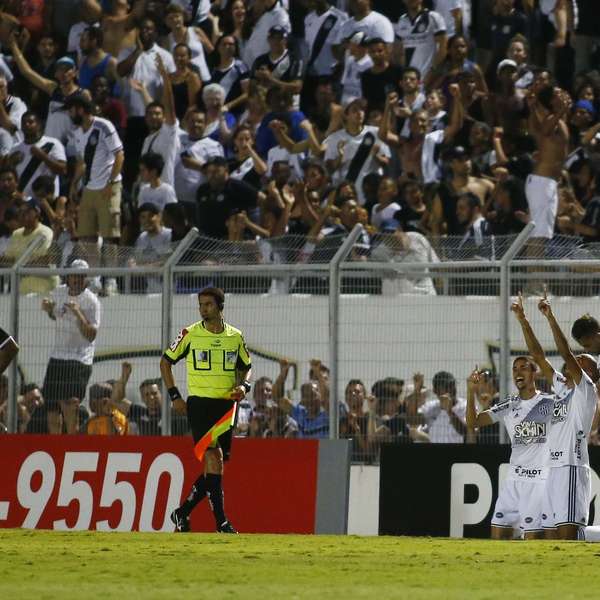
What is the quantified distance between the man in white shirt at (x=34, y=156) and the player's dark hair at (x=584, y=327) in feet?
36.1

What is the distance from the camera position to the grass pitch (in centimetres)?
879

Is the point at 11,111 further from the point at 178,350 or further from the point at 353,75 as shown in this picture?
the point at 178,350

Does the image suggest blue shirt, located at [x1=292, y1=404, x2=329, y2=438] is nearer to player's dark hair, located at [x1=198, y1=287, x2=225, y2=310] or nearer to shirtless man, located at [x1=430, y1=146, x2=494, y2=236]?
player's dark hair, located at [x1=198, y1=287, x2=225, y2=310]

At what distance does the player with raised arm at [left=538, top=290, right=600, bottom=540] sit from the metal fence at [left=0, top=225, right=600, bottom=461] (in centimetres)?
146

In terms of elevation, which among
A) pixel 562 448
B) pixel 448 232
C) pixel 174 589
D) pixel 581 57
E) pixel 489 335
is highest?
pixel 581 57

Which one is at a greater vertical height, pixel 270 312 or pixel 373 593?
pixel 270 312

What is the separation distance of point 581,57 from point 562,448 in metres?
10.5

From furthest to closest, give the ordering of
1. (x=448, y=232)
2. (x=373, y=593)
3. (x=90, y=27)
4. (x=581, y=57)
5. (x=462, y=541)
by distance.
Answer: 1. (x=90, y=27)
2. (x=581, y=57)
3. (x=448, y=232)
4. (x=462, y=541)
5. (x=373, y=593)

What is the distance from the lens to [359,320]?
15.8m

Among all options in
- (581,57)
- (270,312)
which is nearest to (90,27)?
(581,57)

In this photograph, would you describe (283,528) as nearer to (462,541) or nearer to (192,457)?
(192,457)

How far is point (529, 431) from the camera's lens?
1373 centimetres

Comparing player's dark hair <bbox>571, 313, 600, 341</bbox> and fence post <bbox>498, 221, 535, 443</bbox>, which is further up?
fence post <bbox>498, 221, 535, 443</bbox>

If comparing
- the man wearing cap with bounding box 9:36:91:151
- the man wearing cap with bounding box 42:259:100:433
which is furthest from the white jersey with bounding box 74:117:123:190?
the man wearing cap with bounding box 42:259:100:433
